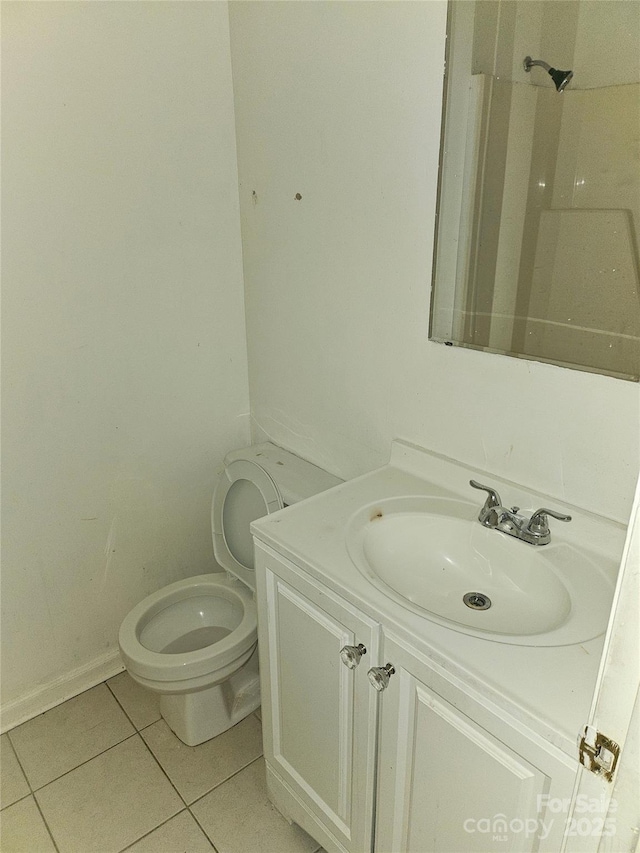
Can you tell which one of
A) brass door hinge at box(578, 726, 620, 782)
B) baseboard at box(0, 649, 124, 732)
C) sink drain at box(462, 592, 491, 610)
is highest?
brass door hinge at box(578, 726, 620, 782)

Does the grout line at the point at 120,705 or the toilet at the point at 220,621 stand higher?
the toilet at the point at 220,621

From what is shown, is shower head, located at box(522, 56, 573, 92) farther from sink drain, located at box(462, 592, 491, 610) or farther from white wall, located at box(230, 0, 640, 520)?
sink drain, located at box(462, 592, 491, 610)

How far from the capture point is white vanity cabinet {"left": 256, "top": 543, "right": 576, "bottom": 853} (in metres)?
0.85

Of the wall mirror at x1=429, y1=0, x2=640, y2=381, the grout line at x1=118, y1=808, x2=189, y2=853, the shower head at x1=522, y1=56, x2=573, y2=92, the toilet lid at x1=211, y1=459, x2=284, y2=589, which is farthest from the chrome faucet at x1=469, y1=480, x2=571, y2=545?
the grout line at x1=118, y1=808, x2=189, y2=853

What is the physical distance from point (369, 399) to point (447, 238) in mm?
448

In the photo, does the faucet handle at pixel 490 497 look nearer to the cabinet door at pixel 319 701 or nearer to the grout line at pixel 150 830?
the cabinet door at pixel 319 701

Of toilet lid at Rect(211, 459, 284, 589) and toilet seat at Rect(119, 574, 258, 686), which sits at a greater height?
toilet lid at Rect(211, 459, 284, 589)

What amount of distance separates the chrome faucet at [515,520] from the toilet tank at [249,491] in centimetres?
54

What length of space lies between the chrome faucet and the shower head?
82 centimetres

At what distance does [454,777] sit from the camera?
0.95 metres

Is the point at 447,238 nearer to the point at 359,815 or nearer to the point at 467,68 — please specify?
the point at 467,68

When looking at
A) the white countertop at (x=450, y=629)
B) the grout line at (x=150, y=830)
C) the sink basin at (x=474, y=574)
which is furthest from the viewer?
the grout line at (x=150, y=830)

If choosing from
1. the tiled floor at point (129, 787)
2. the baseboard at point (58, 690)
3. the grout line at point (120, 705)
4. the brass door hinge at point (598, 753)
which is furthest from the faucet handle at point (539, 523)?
the baseboard at point (58, 690)

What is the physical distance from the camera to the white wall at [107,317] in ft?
4.82
